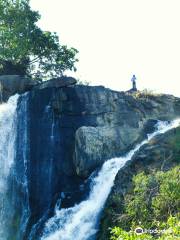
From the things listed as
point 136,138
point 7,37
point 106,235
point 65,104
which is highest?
point 7,37

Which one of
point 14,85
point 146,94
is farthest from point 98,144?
point 14,85

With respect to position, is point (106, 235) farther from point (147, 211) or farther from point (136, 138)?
point (136, 138)

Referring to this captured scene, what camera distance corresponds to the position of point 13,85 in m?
27.1

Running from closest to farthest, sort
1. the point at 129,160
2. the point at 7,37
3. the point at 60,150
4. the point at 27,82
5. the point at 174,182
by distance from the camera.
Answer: the point at 174,182, the point at 129,160, the point at 60,150, the point at 27,82, the point at 7,37

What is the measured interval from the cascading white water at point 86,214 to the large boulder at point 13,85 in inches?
237

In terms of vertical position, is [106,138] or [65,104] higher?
[65,104]

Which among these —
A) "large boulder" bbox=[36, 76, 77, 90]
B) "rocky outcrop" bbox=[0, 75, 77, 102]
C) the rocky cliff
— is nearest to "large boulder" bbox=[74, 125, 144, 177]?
the rocky cliff

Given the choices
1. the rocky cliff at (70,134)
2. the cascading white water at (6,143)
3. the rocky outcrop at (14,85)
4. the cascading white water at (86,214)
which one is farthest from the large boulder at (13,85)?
the cascading white water at (86,214)

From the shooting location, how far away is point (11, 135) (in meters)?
25.8

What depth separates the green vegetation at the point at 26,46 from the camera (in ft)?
102

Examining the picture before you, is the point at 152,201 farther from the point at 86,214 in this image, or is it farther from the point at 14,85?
the point at 14,85

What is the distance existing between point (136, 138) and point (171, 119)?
9.70 feet

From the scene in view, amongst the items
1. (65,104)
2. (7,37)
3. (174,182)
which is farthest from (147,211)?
(7,37)

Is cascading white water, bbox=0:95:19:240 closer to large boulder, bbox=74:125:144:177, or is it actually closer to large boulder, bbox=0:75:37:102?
large boulder, bbox=0:75:37:102
